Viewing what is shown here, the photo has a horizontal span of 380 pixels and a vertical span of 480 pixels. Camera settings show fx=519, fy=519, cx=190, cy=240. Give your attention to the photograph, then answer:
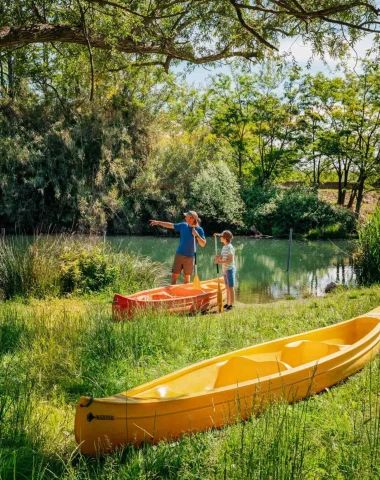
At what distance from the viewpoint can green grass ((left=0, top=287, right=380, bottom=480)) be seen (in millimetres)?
2988

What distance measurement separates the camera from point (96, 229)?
1025 inches

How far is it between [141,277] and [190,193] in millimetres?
17759

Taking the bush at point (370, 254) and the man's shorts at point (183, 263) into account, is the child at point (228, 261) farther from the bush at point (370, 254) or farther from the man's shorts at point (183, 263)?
the bush at point (370, 254)

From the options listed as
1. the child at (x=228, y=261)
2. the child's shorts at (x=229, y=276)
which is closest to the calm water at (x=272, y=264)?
the child at (x=228, y=261)

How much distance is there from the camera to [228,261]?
357 inches

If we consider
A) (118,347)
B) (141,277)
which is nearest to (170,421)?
(118,347)

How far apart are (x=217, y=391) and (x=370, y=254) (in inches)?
324

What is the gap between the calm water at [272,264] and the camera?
44.2 ft

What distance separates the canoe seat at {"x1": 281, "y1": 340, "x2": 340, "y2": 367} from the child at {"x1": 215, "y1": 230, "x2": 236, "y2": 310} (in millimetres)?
3680

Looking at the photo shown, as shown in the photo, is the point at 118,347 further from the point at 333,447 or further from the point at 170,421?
the point at 333,447

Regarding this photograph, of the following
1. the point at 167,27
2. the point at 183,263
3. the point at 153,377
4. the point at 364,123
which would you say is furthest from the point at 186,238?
the point at 364,123

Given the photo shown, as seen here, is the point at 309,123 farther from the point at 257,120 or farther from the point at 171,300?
the point at 171,300

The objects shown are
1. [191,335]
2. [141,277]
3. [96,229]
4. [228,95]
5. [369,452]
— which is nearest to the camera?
[369,452]

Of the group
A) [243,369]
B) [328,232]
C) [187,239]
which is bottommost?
[243,369]
